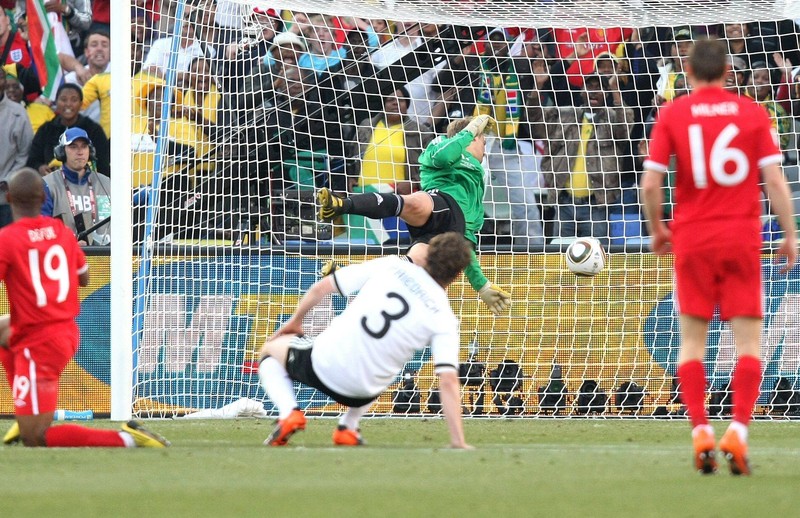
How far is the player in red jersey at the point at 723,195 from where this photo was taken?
17.0 feet

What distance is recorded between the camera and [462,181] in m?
9.62

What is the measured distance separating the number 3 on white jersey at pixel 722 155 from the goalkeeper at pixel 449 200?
3864 mm

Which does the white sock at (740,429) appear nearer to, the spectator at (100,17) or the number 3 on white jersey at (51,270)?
the number 3 on white jersey at (51,270)

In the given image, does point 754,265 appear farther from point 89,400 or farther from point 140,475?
point 89,400

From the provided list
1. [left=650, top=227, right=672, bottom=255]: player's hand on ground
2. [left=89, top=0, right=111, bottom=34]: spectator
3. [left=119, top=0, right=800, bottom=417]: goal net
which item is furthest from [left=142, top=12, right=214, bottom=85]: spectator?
[left=650, top=227, right=672, bottom=255]: player's hand on ground

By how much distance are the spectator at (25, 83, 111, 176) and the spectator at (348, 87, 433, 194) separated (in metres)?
3.25

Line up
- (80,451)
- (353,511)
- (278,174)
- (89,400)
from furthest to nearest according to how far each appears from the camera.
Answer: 1. (278,174)
2. (89,400)
3. (80,451)
4. (353,511)

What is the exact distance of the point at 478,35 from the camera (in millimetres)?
12305

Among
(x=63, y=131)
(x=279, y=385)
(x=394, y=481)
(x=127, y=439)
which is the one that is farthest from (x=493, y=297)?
(x=63, y=131)

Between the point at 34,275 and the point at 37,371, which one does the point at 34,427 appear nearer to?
the point at 37,371

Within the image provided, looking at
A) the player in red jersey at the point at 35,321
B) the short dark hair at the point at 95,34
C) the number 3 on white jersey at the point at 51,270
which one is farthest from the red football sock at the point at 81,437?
the short dark hair at the point at 95,34

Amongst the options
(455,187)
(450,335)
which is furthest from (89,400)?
(450,335)

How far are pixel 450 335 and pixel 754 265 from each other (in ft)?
5.78

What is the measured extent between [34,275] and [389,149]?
18.2ft
